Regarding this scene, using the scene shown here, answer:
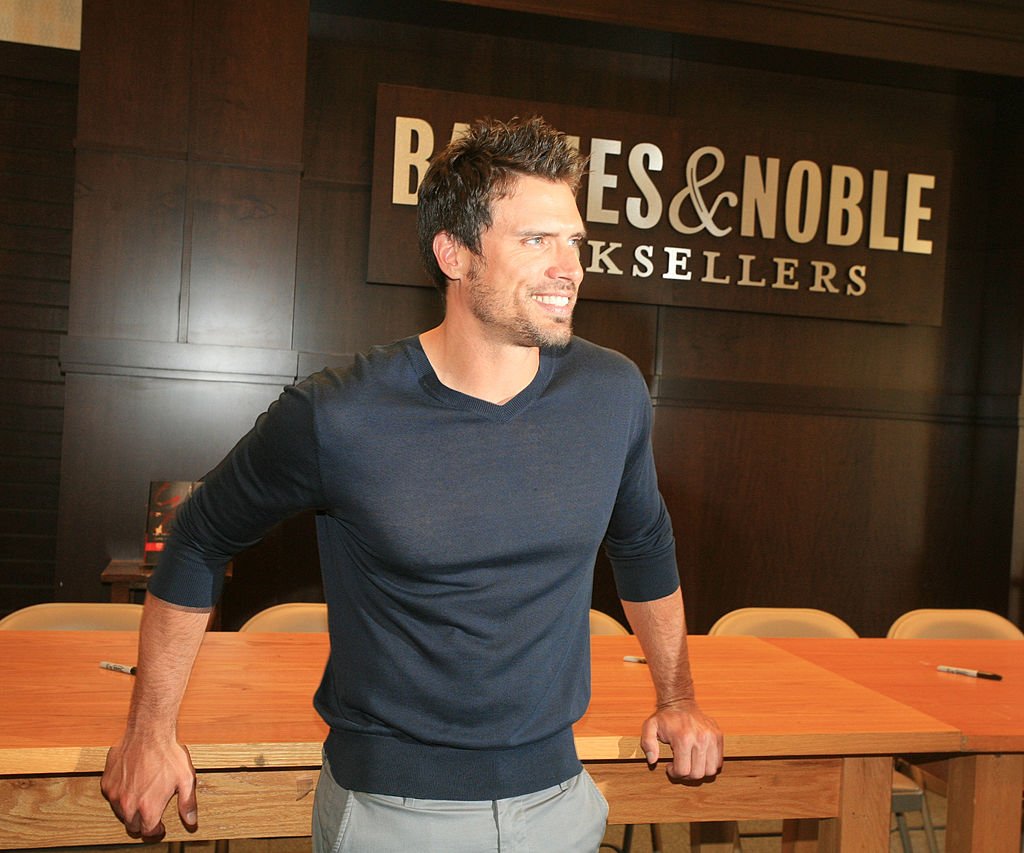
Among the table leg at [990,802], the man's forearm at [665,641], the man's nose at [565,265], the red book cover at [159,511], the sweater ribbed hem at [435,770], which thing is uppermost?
the man's nose at [565,265]

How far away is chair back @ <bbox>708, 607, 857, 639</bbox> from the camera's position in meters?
3.45

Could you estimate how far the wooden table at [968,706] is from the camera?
2.24 m

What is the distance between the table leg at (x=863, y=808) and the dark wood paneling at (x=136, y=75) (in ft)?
12.0

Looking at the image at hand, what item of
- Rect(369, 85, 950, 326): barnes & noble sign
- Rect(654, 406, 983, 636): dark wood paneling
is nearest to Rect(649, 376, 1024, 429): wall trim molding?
Rect(654, 406, 983, 636): dark wood paneling

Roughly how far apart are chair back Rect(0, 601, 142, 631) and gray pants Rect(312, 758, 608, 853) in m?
1.78

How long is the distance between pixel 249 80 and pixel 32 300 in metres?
1.57

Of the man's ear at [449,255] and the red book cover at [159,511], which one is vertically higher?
the man's ear at [449,255]

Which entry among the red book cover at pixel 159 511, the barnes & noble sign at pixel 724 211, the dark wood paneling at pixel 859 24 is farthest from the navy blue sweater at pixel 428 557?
Answer: the dark wood paneling at pixel 859 24

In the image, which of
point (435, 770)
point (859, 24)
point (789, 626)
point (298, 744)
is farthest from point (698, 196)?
point (435, 770)

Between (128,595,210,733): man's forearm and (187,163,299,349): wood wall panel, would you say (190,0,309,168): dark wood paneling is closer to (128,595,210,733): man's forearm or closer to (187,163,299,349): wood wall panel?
(187,163,299,349): wood wall panel

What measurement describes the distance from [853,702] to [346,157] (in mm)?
3622

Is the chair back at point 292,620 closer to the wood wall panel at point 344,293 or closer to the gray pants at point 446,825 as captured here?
the gray pants at point 446,825

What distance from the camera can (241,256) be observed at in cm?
461

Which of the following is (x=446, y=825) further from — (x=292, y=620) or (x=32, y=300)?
(x=32, y=300)
